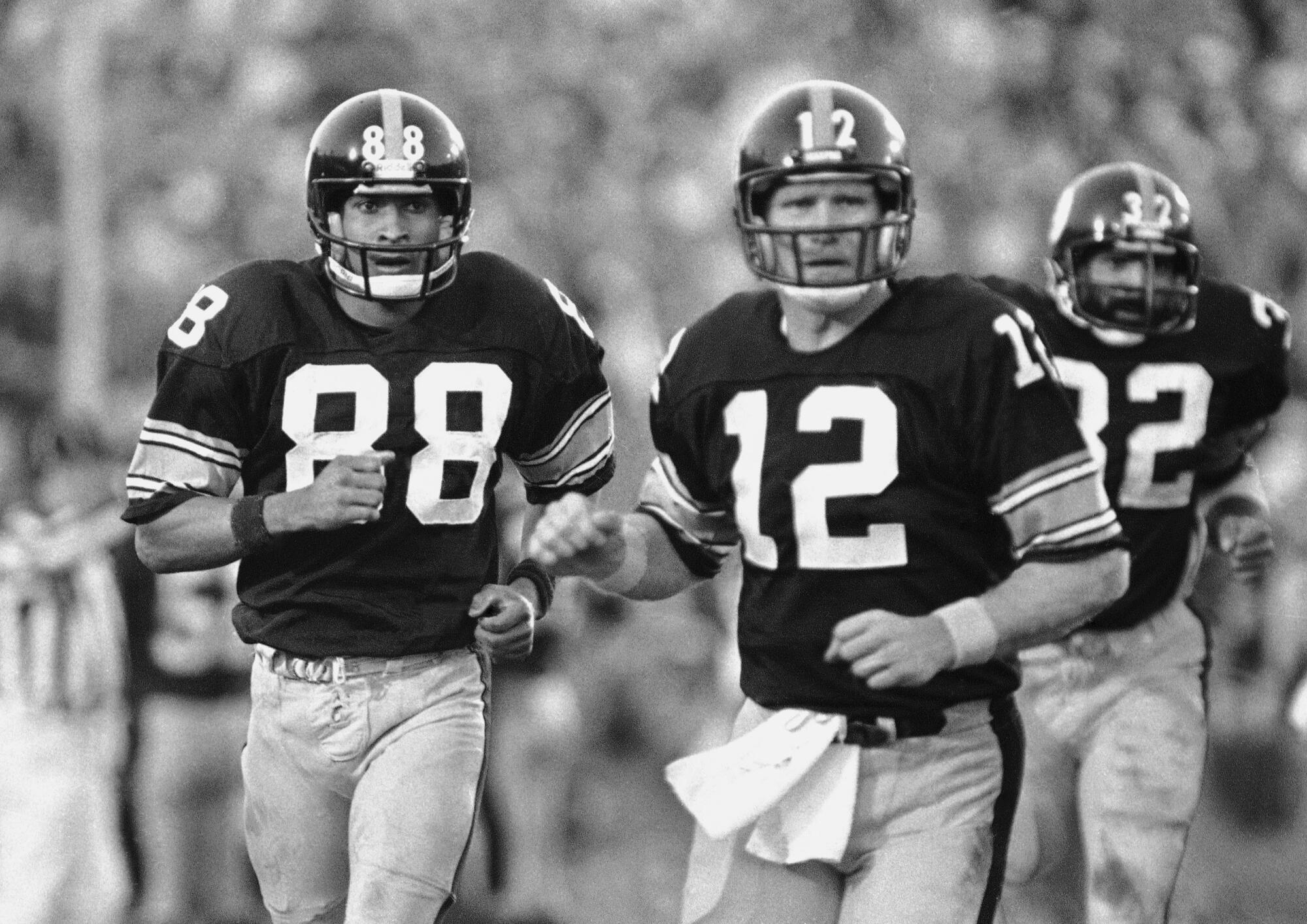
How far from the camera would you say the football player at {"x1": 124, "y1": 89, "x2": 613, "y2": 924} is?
150 inches

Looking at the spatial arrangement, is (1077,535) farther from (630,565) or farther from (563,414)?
(563,414)

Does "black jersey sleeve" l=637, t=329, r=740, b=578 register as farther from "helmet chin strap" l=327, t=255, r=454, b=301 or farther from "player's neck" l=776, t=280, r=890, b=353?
"helmet chin strap" l=327, t=255, r=454, b=301

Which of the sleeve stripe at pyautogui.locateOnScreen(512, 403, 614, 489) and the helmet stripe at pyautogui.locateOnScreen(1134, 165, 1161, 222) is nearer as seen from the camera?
the sleeve stripe at pyautogui.locateOnScreen(512, 403, 614, 489)

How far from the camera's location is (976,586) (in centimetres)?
346

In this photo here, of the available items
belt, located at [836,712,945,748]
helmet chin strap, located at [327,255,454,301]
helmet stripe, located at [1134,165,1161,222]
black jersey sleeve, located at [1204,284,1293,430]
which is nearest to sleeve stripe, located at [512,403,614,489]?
helmet chin strap, located at [327,255,454,301]

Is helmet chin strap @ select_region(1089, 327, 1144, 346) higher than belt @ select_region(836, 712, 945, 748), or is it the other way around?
helmet chin strap @ select_region(1089, 327, 1144, 346)

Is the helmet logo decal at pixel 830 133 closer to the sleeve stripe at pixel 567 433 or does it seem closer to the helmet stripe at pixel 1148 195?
the sleeve stripe at pixel 567 433

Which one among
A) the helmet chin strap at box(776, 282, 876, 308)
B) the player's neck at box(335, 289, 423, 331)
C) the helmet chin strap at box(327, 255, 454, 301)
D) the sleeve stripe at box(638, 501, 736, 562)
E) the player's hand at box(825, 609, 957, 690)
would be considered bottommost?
the player's hand at box(825, 609, 957, 690)

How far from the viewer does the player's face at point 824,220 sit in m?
3.47

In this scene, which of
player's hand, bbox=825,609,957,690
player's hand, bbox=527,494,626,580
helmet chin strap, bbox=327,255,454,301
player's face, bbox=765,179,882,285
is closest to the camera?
player's hand, bbox=825,609,957,690

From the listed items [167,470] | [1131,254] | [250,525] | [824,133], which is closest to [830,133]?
[824,133]

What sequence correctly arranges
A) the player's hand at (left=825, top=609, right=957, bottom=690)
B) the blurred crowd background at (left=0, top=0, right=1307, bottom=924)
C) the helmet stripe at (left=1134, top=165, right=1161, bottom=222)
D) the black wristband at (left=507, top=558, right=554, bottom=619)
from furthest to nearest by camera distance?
the blurred crowd background at (left=0, top=0, right=1307, bottom=924) < the helmet stripe at (left=1134, top=165, right=1161, bottom=222) < the black wristband at (left=507, top=558, right=554, bottom=619) < the player's hand at (left=825, top=609, right=957, bottom=690)

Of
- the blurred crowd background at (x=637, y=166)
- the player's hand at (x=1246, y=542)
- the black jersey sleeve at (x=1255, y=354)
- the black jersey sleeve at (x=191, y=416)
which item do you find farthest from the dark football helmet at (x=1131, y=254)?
the blurred crowd background at (x=637, y=166)

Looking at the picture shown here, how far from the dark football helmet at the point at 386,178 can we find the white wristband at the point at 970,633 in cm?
114
